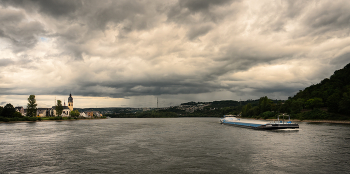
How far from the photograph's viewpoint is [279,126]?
218 ft

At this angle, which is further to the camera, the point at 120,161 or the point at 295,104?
the point at 295,104

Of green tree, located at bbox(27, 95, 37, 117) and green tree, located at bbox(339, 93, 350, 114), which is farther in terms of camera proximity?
green tree, located at bbox(27, 95, 37, 117)

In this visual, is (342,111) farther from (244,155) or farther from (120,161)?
(120,161)

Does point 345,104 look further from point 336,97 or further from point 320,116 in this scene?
point 320,116

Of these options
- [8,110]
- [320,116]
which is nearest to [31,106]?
[8,110]

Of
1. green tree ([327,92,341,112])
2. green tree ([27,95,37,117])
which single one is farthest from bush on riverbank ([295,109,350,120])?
green tree ([27,95,37,117])

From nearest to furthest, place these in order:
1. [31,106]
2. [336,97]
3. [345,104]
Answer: [345,104] → [336,97] → [31,106]

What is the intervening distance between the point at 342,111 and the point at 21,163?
437 ft

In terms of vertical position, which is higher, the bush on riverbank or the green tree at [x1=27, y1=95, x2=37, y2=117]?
the green tree at [x1=27, y1=95, x2=37, y2=117]

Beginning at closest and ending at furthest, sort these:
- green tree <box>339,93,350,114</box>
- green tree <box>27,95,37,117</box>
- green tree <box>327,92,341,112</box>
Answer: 1. green tree <box>339,93,350,114</box>
2. green tree <box>327,92,341,112</box>
3. green tree <box>27,95,37,117</box>

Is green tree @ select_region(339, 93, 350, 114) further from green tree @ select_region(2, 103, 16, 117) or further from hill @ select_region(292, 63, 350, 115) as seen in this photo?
green tree @ select_region(2, 103, 16, 117)

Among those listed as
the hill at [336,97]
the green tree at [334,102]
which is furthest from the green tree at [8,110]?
the green tree at [334,102]

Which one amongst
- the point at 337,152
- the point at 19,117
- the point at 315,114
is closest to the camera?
the point at 337,152

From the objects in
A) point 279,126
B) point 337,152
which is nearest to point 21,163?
point 337,152
